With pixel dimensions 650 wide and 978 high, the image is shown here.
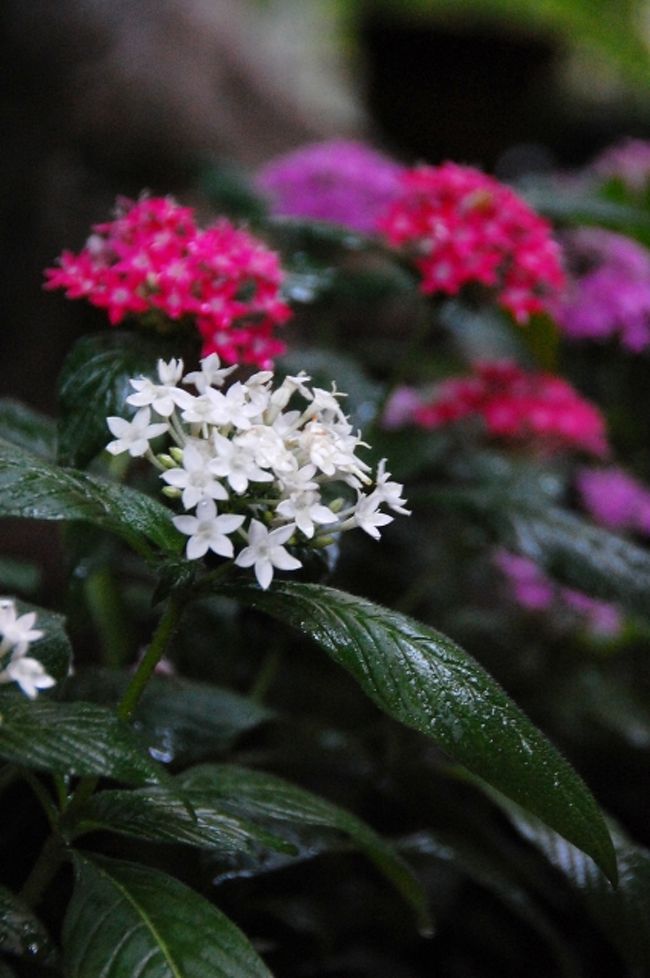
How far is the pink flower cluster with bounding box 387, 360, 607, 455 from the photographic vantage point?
1428 millimetres

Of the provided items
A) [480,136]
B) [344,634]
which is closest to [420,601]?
[344,634]

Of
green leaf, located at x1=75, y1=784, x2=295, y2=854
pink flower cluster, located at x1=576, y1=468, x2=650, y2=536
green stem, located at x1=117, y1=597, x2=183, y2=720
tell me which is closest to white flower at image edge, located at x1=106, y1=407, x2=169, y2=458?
green stem, located at x1=117, y1=597, x2=183, y2=720

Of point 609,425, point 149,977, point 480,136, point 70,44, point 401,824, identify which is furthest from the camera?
point 480,136

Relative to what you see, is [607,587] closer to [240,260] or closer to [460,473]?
[460,473]

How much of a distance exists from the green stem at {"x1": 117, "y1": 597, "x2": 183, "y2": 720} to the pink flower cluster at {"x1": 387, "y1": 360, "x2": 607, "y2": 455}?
0.80m

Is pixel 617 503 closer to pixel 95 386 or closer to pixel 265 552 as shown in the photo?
pixel 95 386

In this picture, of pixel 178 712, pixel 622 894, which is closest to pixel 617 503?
pixel 622 894

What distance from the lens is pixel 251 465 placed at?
2.13 ft

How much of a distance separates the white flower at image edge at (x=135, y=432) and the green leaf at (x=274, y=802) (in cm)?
26

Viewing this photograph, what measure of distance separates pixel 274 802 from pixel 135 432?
0.30m

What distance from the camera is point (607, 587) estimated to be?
113 centimetres

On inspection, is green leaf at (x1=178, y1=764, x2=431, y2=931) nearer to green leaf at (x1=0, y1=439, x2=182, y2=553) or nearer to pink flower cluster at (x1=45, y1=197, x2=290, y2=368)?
green leaf at (x1=0, y1=439, x2=182, y2=553)

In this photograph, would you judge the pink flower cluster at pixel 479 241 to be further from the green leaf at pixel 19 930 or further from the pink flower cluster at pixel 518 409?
the green leaf at pixel 19 930

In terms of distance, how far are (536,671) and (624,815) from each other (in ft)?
0.75
